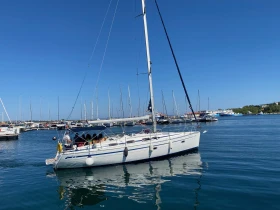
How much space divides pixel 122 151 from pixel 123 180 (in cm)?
411

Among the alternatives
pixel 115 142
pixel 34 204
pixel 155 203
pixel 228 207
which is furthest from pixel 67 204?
pixel 115 142

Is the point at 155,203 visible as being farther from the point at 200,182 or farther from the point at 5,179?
the point at 5,179

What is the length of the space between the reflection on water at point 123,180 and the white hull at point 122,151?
51cm

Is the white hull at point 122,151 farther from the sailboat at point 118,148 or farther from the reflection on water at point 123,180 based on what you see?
the reflection on water at point 123,180

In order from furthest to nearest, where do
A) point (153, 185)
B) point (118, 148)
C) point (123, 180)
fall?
point (118, 148)
point (123, 180)
point (153, 185)

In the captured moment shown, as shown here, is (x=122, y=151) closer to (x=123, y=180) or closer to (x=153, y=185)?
(x=123, y=180)

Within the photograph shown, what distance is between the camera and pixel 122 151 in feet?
67.0

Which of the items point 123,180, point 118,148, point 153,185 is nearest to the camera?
point 153,185

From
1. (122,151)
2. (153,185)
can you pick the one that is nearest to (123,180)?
(153,185)

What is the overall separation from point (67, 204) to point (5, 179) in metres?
7.63

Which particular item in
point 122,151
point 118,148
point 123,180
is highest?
point 118,148

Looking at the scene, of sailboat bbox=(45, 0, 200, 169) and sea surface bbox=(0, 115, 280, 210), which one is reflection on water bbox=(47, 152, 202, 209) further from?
sailboat bbox=(45, 0, 200, 169)

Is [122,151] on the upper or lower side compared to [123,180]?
upper

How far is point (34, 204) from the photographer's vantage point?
496 inches
